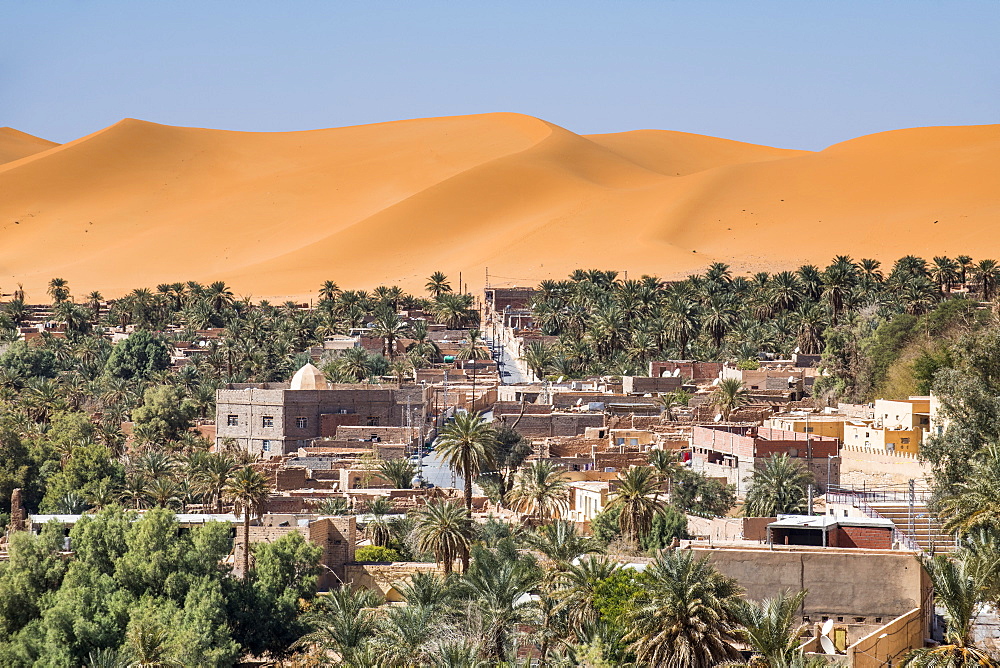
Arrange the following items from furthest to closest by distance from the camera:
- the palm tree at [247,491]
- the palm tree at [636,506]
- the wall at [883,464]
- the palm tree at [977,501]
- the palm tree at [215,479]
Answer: the wall at [883,464], the palm tree at [215,479], the palm tree at [636,506], the palm tree at [247,491], the palm tree at [977,501]

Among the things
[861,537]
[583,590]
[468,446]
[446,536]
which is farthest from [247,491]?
[861,537]

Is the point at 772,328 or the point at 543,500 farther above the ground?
the point at 772,328

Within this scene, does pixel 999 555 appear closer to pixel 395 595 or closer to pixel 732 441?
pixel 395 595

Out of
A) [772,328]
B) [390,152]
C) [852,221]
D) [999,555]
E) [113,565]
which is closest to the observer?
[999,555]

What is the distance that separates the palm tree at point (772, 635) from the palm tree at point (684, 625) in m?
0.39

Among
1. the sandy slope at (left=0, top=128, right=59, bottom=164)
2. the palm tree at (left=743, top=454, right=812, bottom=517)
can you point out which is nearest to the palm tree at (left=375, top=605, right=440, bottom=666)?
the palm tree at (left=743, top=454, right=812, bottom=517)

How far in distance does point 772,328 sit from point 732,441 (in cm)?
3348

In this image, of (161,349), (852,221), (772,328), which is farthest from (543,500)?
(852,221)

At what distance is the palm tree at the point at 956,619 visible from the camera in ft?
66.8

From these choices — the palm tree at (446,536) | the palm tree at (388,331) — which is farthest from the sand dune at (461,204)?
the palm tree at (446,536)

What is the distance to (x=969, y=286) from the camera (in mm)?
87062

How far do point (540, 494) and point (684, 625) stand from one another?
49.3 ft

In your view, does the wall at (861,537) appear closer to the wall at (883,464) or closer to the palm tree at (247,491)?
the palm tree at (247,491)

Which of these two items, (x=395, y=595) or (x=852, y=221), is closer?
(x=395, y=595)
